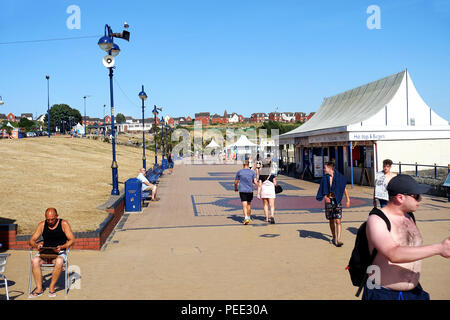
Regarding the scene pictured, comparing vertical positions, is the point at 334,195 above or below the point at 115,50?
below

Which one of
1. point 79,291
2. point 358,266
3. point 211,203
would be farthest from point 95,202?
point 358,266

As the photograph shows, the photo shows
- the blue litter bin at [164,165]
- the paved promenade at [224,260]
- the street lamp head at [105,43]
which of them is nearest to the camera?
the paved promenade at [224,260]

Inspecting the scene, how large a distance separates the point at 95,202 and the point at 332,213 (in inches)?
337

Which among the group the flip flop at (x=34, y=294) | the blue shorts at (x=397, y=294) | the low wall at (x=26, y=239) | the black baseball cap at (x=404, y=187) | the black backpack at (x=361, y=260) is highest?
the black baseball cap at (x=404, y=187)

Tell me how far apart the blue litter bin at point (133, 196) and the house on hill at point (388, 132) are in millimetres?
10843

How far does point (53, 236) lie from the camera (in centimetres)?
640

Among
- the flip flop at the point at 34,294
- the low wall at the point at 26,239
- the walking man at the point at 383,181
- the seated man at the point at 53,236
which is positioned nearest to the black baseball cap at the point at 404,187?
the seated man at the point at 53,236

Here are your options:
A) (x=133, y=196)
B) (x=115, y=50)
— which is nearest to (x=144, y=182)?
(x=133, y=196)

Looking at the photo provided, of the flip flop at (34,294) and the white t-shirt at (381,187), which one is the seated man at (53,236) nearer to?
the flip flop at (34,294)

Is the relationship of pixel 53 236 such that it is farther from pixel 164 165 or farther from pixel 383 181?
pixel 164 165

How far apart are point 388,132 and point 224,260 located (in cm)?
1526

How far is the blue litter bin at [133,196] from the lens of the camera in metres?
14.0

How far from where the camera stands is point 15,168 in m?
22.7
